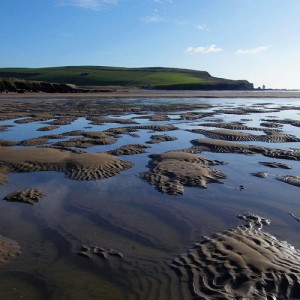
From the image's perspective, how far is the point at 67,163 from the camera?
1162 cm

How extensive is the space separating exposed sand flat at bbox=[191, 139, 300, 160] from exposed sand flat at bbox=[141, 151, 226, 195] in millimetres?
2082

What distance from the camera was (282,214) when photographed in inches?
301

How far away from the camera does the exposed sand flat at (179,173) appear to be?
9.59 metres

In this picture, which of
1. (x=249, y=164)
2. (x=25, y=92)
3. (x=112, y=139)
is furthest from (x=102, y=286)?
(x=25, y=92)

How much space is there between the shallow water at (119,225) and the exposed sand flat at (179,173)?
0.29 meters

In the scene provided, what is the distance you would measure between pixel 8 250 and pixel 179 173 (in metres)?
5.68

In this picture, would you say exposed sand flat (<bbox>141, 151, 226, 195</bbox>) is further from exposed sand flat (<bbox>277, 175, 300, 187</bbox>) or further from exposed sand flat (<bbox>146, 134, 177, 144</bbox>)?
exposed sand flat (<bbox>146, 134, 177, 144</bbox>)

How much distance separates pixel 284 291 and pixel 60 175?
7400 mm

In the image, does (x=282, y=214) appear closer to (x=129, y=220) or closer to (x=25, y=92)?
(x=129, y=220)

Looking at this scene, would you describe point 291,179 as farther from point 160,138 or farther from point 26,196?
point 160,138

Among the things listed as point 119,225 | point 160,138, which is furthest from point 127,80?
point 119,225

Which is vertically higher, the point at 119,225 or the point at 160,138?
the point at 119,225

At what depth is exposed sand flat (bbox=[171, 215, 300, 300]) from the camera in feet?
15.8

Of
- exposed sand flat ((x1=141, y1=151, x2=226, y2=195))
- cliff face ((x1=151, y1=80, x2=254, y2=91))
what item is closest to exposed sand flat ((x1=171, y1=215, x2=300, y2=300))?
exposed sand flat ((x1=141, y1=151, x2=226, y2=195))
